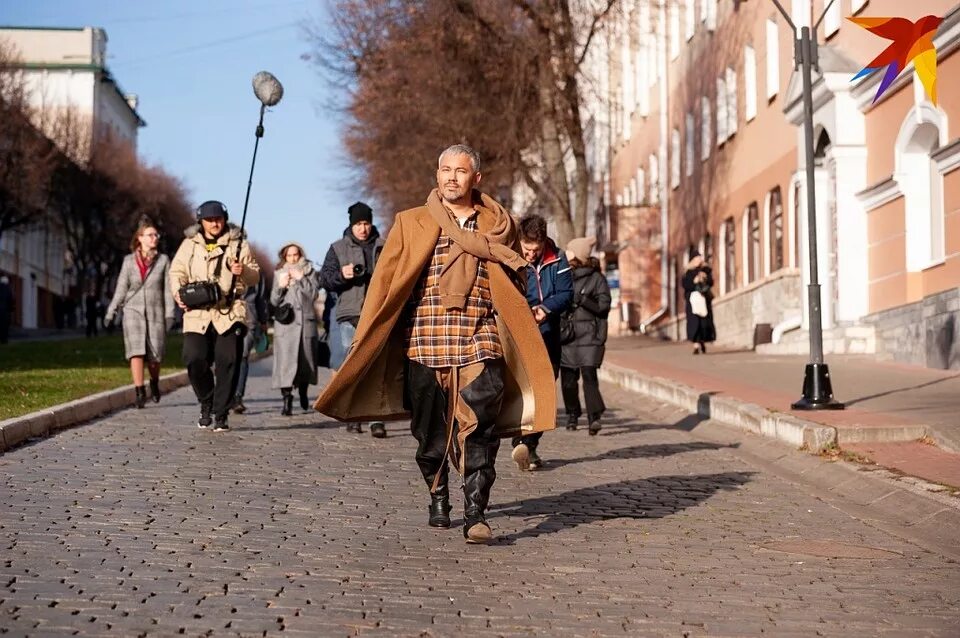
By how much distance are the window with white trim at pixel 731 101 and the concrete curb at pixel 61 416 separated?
876 inches

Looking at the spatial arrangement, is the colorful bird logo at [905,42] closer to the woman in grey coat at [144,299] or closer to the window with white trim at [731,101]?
the woman in grey coat at [144,299]

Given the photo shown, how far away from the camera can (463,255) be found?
8.02 metres

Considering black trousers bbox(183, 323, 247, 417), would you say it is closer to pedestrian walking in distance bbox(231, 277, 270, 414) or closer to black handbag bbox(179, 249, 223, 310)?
black handbag bbox(179, 249, 223, 310)

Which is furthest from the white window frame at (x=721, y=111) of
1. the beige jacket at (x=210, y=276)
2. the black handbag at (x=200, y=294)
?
the black handbag at (x=200, y=294)

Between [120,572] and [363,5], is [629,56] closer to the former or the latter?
[363,5]

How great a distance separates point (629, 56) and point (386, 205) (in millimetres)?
9914

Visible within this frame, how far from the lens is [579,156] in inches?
1377

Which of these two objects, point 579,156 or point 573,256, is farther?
point 579,156

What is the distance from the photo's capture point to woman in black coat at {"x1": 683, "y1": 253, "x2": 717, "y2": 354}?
96.9 feet

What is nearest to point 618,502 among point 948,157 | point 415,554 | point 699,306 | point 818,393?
point 415,554

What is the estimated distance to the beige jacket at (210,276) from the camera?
13.9 metres

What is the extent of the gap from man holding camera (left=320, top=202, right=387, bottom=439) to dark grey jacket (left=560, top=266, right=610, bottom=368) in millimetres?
1798

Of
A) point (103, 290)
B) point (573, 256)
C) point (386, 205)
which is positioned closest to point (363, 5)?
point (386, 205)

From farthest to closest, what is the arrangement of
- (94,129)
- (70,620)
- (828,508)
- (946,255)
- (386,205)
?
1. (94,129)
2. (386,205)
3. (946,255)
4. (828,508)
5. (70,620)
